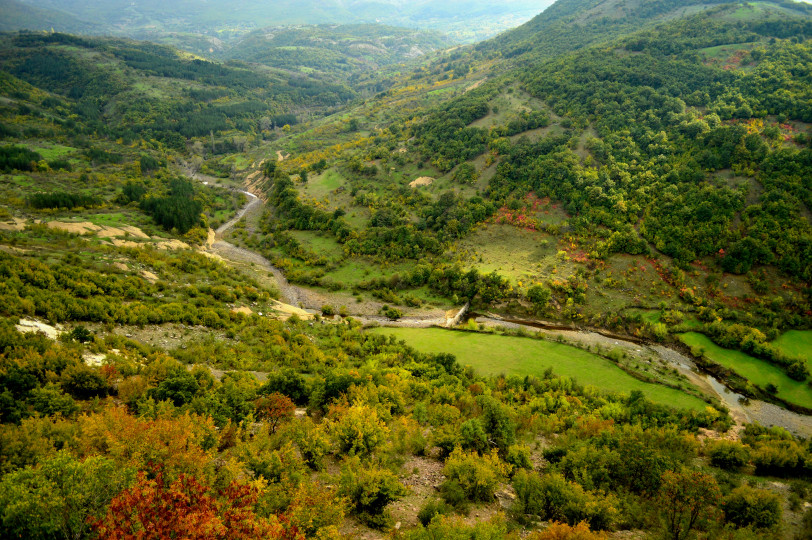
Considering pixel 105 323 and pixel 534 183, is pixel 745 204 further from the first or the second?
pixel 105 323

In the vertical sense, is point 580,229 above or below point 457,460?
above

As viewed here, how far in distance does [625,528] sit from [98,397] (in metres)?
41.8

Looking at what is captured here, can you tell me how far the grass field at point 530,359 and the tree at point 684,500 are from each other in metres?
27.7

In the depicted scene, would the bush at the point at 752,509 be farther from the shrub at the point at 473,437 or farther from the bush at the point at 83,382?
the bush at the point at 83,382

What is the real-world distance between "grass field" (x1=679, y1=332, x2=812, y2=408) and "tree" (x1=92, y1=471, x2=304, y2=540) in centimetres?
6646

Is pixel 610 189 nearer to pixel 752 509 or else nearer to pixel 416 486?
pixel 752 509

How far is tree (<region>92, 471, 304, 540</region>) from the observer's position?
1645 cm

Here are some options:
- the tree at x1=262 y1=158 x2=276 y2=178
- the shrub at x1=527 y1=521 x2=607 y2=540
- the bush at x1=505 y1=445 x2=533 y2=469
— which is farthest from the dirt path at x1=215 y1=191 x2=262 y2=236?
the shrub at x1=527 y1=521 x2=607 y2=540

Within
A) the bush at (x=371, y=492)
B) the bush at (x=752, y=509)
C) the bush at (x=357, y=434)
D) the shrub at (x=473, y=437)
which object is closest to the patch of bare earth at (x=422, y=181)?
the shrub at (x=473, y=437)

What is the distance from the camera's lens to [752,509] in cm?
2706

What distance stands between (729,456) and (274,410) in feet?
140

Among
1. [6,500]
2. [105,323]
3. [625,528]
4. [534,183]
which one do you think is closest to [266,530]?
[6,500]

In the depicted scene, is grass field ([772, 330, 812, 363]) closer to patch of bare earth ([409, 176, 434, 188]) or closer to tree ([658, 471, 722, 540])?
tree ([658, 471, 722, 540])

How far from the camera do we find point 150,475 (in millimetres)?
22203
